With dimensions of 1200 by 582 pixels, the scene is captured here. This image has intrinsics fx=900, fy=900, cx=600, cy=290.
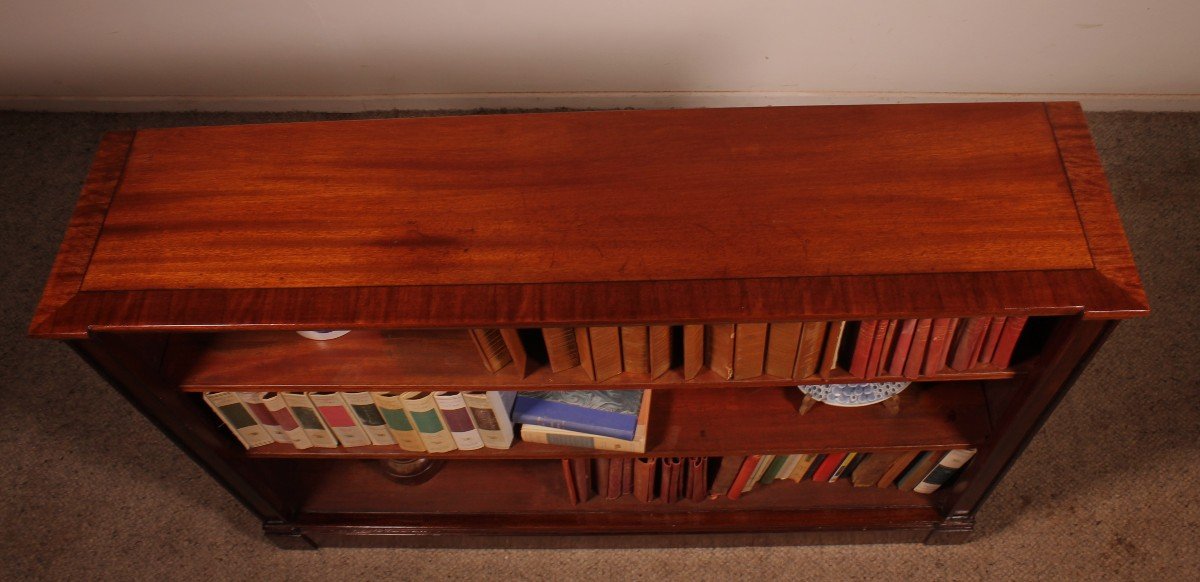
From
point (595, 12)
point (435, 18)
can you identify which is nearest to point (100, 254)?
point (435, 18)

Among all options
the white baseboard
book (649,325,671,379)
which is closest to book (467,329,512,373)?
book (649,325,671,379)

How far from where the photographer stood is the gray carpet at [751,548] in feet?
6.26

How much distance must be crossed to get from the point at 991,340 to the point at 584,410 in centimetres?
66

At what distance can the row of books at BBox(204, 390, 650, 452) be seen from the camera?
4.89 ft

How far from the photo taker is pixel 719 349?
52.2 inches

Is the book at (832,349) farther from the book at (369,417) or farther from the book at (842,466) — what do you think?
the book at (369,417)

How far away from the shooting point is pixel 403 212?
1290mm

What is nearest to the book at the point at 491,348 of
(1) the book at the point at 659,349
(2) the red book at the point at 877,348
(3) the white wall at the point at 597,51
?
(1) the book at the point at 659,349

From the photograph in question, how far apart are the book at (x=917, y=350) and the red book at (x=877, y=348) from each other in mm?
41

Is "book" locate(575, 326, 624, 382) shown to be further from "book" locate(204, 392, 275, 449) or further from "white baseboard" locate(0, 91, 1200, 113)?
"white baseboard" locate(0, 91, 1200, 113)

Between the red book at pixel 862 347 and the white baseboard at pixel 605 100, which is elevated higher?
the red book at pixel 862 347

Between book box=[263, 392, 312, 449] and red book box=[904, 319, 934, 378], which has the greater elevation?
red book box=[904, 319, 934, 378]

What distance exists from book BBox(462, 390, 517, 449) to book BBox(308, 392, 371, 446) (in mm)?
211

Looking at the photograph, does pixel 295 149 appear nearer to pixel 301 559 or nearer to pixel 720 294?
pixel 720 294
